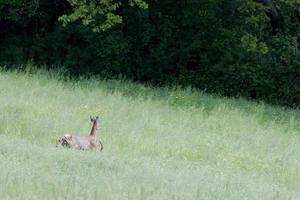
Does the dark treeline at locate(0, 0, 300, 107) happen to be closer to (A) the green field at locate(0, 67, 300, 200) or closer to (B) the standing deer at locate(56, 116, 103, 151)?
(A) the green field at locate(0, 67, 300, 200)

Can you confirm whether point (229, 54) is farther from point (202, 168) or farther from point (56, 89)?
point (202, 168)

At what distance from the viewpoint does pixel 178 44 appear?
2630 centimetres

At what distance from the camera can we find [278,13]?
2508 centimetres

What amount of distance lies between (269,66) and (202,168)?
15673mm

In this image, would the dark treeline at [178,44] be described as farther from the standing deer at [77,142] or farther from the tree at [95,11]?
the standing deer at [77,142]

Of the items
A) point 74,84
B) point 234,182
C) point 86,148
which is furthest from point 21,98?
point 234,182

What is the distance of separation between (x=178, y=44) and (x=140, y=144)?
15300 millimetres

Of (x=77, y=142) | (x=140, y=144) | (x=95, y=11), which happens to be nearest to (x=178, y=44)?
(x=95, y=11)

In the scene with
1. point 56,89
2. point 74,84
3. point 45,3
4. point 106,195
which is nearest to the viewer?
point 106,195

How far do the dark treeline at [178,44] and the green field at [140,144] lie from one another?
4677 millimetres

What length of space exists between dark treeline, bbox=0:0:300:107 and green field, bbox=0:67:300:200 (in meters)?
4.68

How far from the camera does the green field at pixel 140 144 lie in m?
6.88

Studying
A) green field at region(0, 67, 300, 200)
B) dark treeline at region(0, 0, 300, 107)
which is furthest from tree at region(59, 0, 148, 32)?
green field at region(0, 67, 300, 200)

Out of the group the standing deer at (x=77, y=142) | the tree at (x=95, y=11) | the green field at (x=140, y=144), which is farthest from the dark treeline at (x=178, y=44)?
the standing deer at (x=77, y=142)
